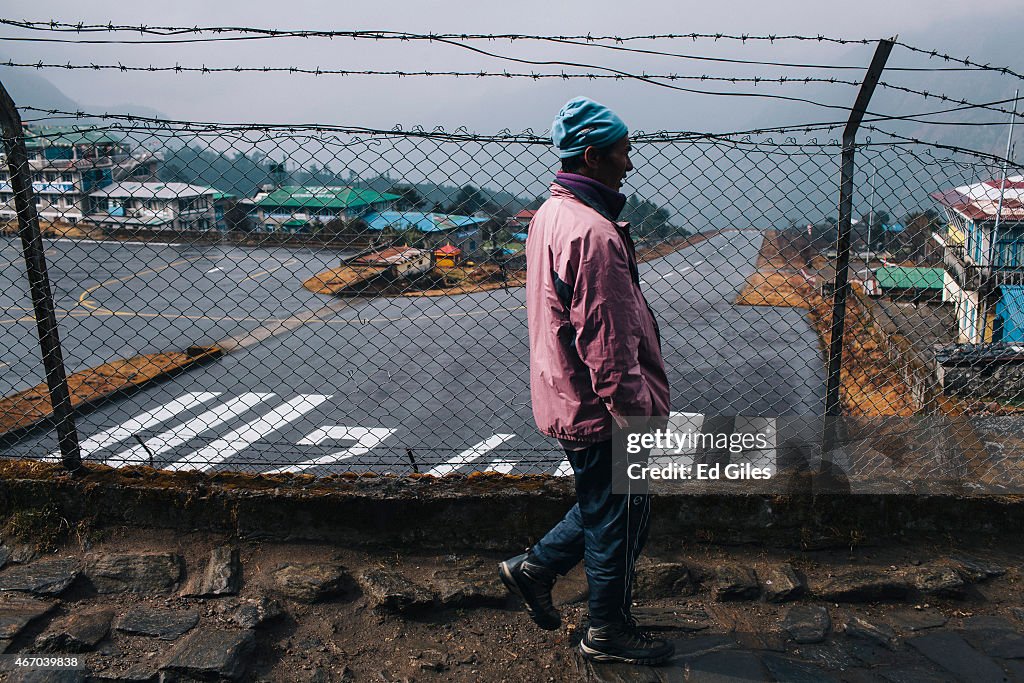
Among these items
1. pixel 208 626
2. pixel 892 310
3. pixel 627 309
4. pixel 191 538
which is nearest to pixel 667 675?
pixel 627 309

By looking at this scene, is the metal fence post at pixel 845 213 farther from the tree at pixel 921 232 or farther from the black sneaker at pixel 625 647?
the black sneaker at pixel 625 647

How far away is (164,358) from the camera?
16344mm

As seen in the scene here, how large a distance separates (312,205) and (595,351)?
196 cm

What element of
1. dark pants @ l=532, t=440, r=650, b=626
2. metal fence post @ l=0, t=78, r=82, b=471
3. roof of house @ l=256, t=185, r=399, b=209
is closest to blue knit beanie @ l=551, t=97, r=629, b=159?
dark pants @ l=532, t=440, r=650, b=626

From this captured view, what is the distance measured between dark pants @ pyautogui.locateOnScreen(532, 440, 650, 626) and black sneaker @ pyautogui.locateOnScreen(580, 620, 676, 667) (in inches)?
1.4

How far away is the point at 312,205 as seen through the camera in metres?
3.99

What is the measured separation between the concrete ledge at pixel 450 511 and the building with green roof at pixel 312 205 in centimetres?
132

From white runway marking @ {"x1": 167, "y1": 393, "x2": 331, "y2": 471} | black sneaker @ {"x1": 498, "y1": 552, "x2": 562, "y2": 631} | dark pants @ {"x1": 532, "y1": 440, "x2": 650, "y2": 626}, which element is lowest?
white runway marking @ {"x1": 167, "y1": 393, "x2": 331, "y2": 471}

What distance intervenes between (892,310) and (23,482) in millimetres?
22290

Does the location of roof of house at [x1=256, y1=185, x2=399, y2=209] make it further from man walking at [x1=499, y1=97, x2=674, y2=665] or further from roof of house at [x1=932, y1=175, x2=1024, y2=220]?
roof of house at [x1=932, y1=175, x2=1024, y2=220]

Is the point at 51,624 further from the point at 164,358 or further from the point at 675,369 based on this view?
the point at 675,369

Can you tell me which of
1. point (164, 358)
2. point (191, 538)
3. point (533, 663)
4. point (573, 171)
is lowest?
point (164, 358)

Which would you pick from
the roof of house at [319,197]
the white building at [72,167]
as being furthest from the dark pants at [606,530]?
the white building at [72,167]

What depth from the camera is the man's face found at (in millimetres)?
2811
